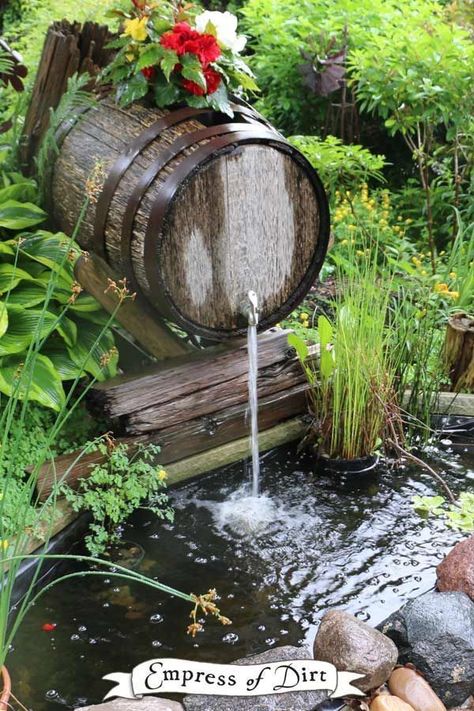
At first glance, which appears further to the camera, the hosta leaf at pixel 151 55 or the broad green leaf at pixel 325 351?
the broad green leaf at pixel 325 351

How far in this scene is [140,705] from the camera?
8.40 ft

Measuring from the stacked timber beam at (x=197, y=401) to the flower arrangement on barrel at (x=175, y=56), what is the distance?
3.89 ft

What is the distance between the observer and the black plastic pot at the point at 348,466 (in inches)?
166

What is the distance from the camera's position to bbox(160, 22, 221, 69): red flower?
3.82m

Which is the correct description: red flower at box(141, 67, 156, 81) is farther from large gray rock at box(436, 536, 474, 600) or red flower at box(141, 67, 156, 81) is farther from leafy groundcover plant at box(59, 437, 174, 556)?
large gray rock at box(436, 536, 474, 600)

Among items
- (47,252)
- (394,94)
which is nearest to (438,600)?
(47,252)

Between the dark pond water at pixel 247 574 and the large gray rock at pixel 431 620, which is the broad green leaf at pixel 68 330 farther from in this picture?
the large gray rock at pixel 431 620

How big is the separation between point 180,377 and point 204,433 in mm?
302

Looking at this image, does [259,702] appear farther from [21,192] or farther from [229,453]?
[21,192]

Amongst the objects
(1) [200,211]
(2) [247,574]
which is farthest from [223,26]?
(2) [247,574]

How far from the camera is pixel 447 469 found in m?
4.23

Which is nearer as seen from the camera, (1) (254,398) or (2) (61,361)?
(2) (61,361)

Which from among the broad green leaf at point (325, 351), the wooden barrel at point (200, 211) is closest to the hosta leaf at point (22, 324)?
the wooden barrel at point (200, 211)

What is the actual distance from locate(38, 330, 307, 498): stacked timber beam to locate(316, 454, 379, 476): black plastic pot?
0.33 metres
